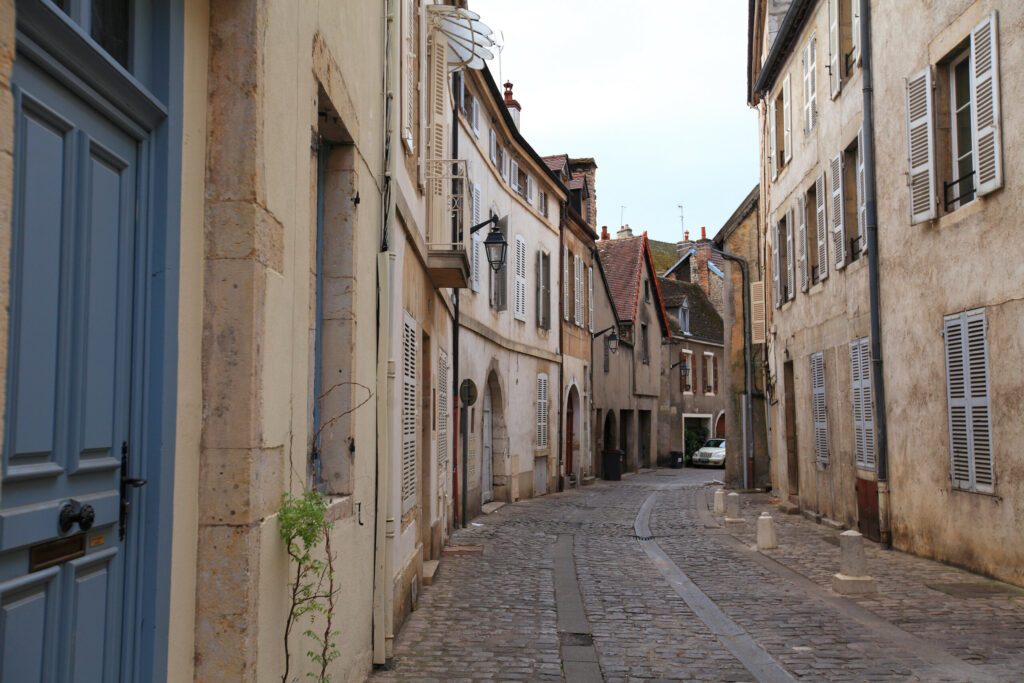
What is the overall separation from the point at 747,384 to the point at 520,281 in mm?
6495

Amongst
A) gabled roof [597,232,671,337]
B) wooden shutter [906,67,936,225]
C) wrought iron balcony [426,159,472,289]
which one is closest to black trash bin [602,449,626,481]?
gabled roof [597,232,671,337]

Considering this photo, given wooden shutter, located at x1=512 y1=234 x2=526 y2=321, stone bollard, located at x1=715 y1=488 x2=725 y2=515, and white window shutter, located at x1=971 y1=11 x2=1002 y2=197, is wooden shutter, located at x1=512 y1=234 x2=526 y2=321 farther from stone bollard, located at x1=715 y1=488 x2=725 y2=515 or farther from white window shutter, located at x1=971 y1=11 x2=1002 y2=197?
white window shutter, located at x1=971 y1=11 x2=1002 y2=197

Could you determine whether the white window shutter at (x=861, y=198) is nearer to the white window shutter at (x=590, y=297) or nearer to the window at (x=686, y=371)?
the white window shutter at (x=590, y=297)

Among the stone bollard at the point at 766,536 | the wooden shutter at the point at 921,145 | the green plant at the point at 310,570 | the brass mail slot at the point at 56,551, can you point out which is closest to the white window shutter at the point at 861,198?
the wooden shutter at the point at 921,145

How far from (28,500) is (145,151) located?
3.75ft

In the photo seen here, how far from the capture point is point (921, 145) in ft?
36.0

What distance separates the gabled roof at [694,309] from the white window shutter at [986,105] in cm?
3405

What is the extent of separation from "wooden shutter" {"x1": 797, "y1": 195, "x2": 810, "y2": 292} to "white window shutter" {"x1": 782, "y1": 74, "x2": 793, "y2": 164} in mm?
1356

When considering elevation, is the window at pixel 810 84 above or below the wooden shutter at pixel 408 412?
above

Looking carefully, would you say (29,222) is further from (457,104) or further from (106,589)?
(457,104)

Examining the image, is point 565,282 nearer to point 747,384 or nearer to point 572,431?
point 572,431

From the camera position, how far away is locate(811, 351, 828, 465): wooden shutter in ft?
51.1

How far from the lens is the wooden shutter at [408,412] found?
7.93 m

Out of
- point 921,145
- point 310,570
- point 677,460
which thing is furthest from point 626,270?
point 310,570
